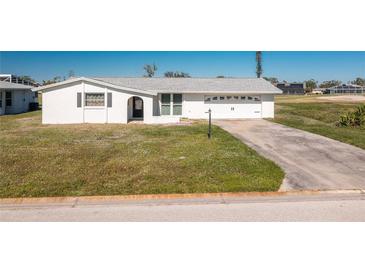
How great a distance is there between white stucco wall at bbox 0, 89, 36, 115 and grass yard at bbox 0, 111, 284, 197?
15925mm

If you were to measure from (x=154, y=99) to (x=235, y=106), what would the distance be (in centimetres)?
673

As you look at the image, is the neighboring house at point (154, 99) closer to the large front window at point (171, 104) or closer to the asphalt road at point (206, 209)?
the large front window at point (171, 104)

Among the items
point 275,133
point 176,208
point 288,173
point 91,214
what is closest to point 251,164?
point 288,173

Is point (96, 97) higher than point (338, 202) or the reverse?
higher

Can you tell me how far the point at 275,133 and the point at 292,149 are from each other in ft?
15.6

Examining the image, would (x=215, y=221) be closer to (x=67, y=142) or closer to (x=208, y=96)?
(x=67, y=142)

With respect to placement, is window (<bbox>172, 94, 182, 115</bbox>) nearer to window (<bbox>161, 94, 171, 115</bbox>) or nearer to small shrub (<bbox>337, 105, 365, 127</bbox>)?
window (<bbox>161, 94, 171, 115</bbox>)

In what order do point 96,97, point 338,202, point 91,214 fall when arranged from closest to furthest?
point 91,214 < point 338,202 < point 96,97

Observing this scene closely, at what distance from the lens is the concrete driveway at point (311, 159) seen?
7.78 m

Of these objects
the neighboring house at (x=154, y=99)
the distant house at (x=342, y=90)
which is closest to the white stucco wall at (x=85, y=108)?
the neighboring house at (x=154, y=99)

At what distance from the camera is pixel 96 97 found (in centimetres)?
2241

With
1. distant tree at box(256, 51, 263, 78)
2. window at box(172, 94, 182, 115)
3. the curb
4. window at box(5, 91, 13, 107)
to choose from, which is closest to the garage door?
window at box(172, 94, 182, 115)

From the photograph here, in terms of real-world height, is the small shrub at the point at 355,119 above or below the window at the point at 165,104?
below

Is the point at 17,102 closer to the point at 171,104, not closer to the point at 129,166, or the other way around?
A: the point at 171,104
